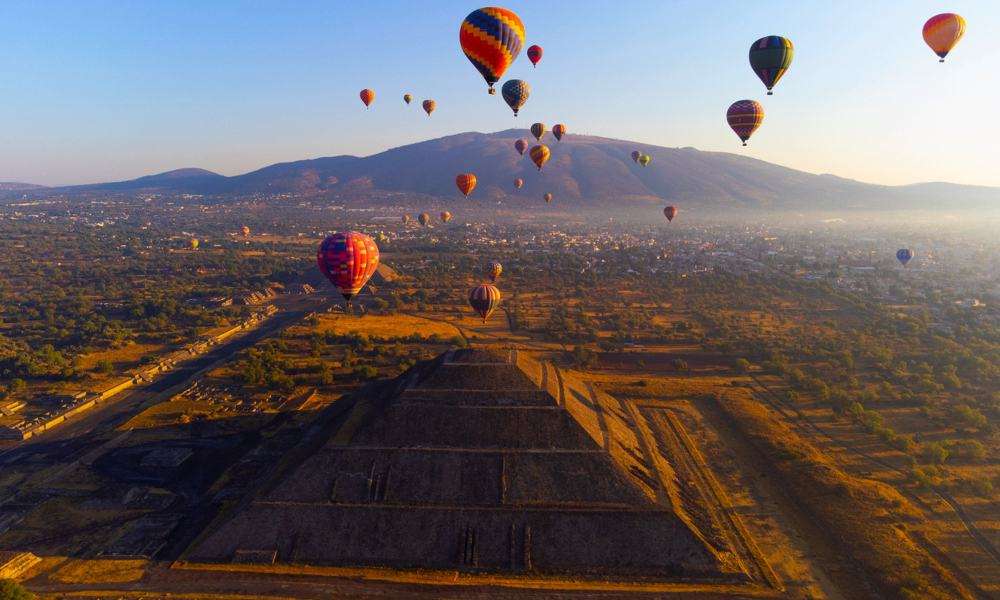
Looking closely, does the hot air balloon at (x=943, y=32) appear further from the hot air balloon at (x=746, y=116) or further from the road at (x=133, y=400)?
the road at (x=133, y=400)

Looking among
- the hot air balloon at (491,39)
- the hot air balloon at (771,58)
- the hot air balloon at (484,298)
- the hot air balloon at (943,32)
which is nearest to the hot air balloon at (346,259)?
the hot air balloon at (484,298)

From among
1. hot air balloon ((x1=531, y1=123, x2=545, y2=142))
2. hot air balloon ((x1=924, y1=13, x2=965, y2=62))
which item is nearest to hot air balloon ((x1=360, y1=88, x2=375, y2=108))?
hot air balloon ((x1=531, y1=123, x2=545, y2=142))

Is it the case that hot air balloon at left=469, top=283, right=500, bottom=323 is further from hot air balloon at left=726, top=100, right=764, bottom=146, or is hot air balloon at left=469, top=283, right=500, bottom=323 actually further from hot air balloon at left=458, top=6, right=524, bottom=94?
hot air balloon at left=726, top=100, right=764, bottom=146

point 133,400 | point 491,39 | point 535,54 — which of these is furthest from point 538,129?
point 133,400

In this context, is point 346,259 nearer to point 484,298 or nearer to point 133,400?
point 484,298

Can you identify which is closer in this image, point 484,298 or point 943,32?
point 943,32

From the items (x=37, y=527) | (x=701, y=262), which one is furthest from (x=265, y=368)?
(x=701, y=262)

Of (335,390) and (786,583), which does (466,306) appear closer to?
(335,390)
